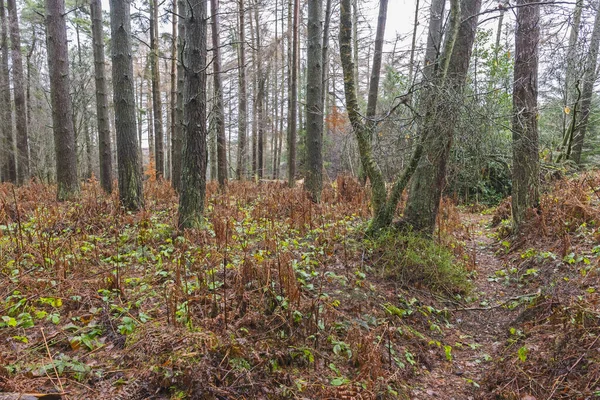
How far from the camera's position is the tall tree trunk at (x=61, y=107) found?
696 centimetres

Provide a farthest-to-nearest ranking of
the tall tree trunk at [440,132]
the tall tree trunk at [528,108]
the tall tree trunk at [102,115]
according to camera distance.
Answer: the tall tree trunk at [102,115]
the tall tree trunk at [528,108]
the tall tree trunk at [440,132]

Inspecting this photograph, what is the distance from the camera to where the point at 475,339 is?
11.5 ft

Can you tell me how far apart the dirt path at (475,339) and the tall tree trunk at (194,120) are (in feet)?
11.5

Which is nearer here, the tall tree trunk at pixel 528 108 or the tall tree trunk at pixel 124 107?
the tall tree trunk at pixel 528 108

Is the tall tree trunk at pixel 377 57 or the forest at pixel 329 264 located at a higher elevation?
the tall tree trunk at pixel 377 57

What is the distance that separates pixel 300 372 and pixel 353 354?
1.64ft

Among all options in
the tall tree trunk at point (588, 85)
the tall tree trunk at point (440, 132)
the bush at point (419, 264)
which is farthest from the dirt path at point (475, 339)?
the tall tree trunk at point (588, 85)

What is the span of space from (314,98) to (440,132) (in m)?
3.61

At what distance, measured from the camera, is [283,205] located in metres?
6.43

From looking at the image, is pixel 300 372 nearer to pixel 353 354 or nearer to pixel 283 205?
pixel 353 354

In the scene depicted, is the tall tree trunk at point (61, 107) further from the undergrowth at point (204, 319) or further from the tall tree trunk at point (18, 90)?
the tall tree trunk at point (18, 90)

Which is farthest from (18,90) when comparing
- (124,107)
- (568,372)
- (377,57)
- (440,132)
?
(568,372)

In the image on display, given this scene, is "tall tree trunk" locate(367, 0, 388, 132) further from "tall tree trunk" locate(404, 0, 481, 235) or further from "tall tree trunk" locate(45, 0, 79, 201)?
"tall tree trunk" locate(45, 0, 79, 201)

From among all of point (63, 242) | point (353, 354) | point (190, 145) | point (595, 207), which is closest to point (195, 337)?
point (353, 354)
